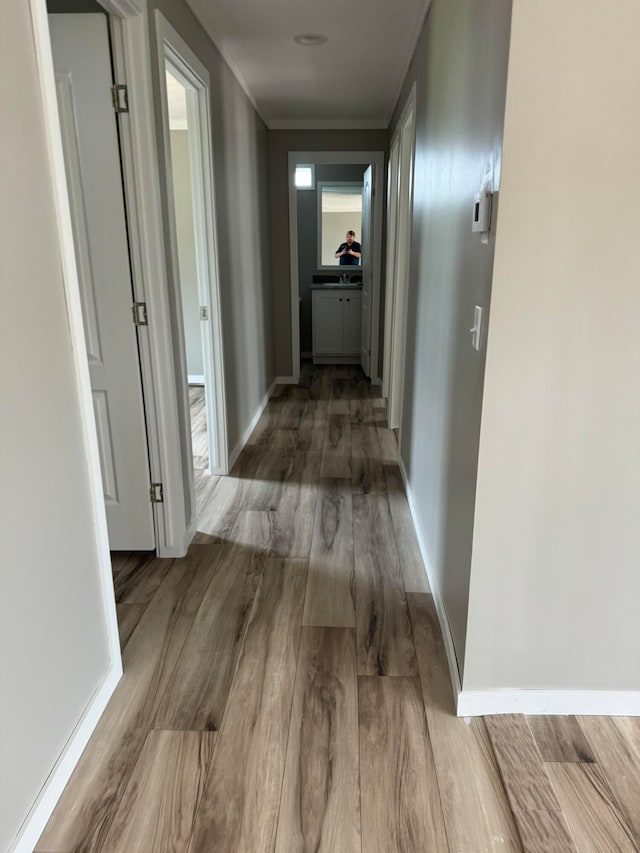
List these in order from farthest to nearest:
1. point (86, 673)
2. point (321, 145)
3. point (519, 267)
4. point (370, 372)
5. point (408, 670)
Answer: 1. point (370, 372)
2. point (321, 145)
3. point (408, 670)
4. point (86, 673)
5. point (519, 267)

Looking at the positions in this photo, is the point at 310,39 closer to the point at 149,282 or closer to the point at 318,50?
the point at 318,50

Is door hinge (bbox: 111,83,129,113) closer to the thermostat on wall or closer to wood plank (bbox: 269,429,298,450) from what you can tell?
the thermostat on wall

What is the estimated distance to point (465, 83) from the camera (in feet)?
5.78

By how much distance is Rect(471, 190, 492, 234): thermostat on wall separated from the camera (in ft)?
4.68

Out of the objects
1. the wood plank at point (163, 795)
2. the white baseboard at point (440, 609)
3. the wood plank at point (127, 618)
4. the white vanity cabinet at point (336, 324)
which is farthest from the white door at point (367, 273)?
A: the wood plank at point (163, 795)

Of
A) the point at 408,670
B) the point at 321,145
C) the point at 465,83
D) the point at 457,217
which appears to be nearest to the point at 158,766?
the point at 408,670

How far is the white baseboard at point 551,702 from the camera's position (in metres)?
1.70

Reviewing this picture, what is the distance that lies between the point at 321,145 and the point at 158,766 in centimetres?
505

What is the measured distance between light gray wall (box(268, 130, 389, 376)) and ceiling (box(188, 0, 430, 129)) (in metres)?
0.33

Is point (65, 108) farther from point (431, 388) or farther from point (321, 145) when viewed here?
point (321, 145)

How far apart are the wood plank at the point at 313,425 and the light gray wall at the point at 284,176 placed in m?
1.02

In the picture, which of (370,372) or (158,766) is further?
(370,372)

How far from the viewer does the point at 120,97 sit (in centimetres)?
209

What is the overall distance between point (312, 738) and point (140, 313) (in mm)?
1622
